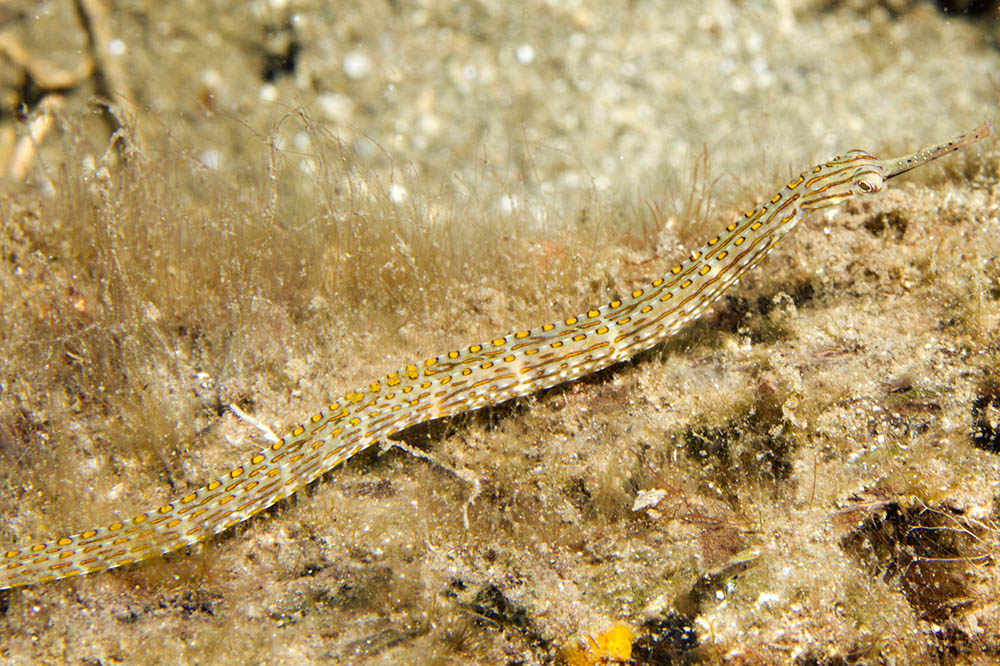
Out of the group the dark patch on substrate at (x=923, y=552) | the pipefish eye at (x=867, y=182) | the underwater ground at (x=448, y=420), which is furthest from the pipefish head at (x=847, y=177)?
the dark patch on substrate at (x=923, y=552)

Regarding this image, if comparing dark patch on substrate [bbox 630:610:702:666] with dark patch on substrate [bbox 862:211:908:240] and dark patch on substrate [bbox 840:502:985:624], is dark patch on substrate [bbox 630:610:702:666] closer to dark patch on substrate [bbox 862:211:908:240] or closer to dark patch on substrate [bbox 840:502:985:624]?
dark patch on substrate [bbox 840:502:985:624]

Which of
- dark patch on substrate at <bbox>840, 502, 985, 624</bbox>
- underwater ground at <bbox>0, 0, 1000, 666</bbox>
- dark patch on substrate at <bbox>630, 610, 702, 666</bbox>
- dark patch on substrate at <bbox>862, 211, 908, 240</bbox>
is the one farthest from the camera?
dark patch on substrate at <bbox>862, 211, 908, 240</bbox>

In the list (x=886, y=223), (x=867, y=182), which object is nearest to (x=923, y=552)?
(x=867, y=182)

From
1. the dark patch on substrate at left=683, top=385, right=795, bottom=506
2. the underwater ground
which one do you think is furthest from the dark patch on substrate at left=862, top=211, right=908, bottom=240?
the dark patch on substrate at left=683, top=385, right=795, bottom=506

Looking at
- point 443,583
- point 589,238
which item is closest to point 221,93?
point 589,238

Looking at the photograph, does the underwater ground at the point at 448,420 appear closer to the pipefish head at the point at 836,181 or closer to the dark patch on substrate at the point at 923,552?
the dark patch on substrate at the point at 923,552

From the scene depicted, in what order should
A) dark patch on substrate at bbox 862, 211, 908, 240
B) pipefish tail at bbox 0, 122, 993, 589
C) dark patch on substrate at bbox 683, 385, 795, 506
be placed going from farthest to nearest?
dark patch on substrate at bbox 862, 211, 908, 240
pipefish tail at bbox 0, 122, 993, 589
dark patch on substrate at bbox 683, 385, 795, 506

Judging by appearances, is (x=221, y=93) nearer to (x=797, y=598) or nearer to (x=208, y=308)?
(x=208, y=308)

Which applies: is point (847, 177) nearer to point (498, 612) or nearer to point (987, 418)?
point (987, 418)
